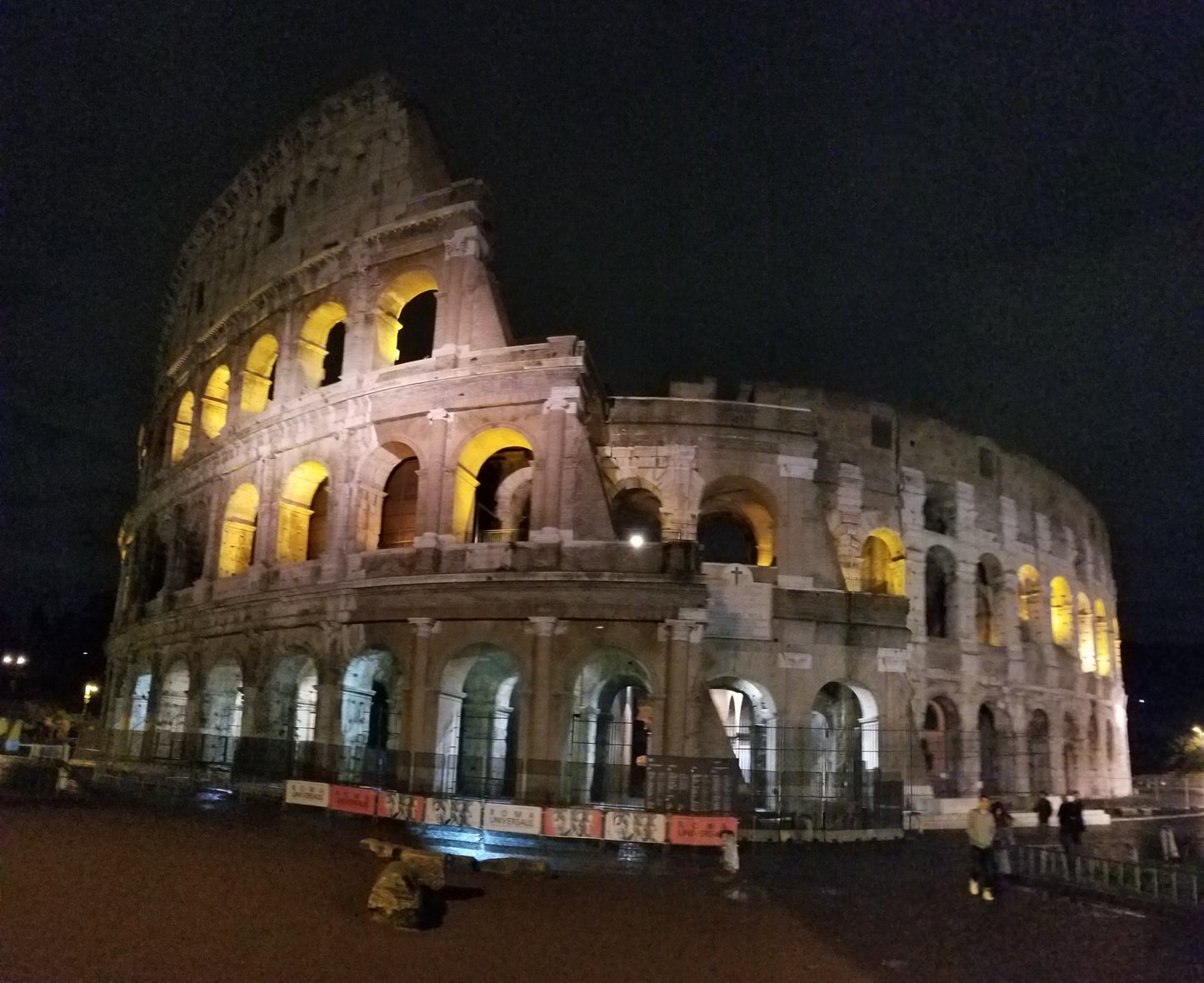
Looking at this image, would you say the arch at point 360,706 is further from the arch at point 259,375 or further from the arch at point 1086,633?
the arch at point 1086,633

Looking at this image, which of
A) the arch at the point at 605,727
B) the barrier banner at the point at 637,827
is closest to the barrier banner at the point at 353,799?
the arch at the point at 605,727

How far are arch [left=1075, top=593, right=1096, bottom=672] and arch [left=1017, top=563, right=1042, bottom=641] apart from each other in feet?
9.90

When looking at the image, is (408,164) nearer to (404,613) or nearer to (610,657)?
(404,613)

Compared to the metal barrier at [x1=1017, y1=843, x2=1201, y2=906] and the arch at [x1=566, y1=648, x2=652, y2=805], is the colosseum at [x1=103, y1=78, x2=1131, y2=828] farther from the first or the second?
the metal barrier at [x1=1017, y1=843, x2=1201, y2=906]

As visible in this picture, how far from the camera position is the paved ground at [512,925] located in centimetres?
814

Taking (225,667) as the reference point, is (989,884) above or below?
below

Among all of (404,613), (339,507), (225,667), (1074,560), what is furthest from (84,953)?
(1074,560)

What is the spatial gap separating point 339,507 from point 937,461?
1725cm

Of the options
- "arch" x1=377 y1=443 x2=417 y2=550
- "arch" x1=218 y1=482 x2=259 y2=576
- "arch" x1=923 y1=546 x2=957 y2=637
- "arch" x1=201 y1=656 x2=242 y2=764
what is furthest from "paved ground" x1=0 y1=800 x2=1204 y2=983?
"arch" x1=923 y1=546 x2=957 y2=637

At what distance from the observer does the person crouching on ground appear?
12.4 metres

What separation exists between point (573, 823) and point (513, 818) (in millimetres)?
1110

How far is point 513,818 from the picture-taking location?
53.8 ft

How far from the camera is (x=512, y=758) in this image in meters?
22.9

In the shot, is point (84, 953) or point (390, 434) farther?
point (390, 434)
